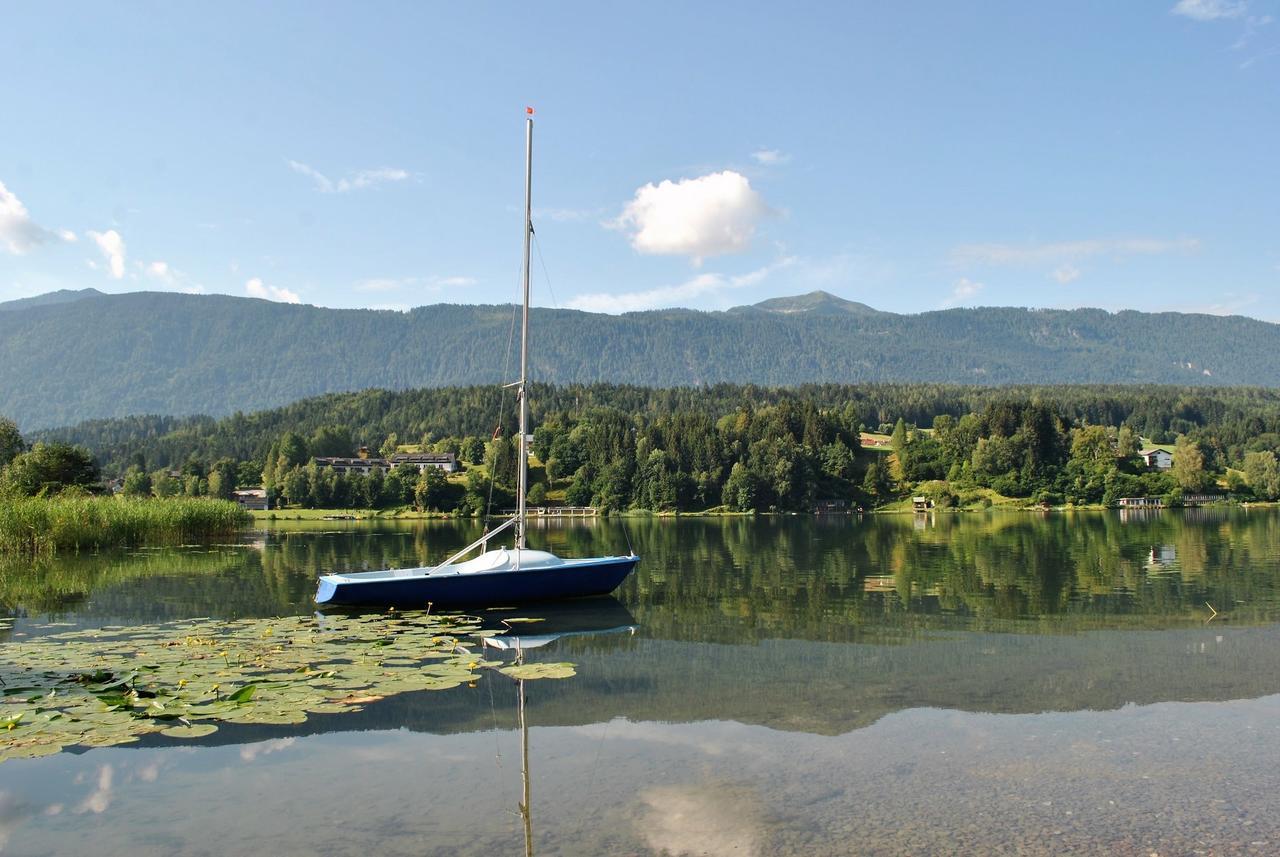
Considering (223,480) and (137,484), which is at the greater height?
(223,480)

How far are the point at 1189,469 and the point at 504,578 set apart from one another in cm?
17417

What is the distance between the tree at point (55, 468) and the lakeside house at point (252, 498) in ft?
284

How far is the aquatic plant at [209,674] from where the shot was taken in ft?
54.3

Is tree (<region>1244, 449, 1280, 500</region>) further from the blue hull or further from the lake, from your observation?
the blue hull

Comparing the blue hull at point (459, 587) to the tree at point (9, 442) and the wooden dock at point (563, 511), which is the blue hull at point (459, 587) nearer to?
the tree at point (9, 442)

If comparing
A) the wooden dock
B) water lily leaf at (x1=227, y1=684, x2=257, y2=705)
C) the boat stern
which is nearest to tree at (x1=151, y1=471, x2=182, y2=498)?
the wooden dock

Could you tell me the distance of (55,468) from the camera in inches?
3228

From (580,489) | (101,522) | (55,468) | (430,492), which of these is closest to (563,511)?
(580,489)

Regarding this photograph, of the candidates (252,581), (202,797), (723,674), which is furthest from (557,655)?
(252,581)

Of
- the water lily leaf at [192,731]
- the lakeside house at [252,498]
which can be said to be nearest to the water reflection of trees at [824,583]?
the water lily leaf at [192,731]

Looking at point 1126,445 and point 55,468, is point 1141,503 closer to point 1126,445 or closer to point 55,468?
point 1126,445

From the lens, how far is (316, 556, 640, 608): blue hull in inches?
1228

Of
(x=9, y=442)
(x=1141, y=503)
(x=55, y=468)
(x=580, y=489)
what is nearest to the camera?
(x=55, y=468)

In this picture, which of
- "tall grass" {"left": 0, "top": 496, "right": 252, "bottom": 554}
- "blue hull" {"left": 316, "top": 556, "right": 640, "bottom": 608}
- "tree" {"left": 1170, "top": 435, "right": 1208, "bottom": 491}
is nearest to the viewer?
"blue hull" {"left": 316, "top": 556, "right": 640, "bottom": 608}
